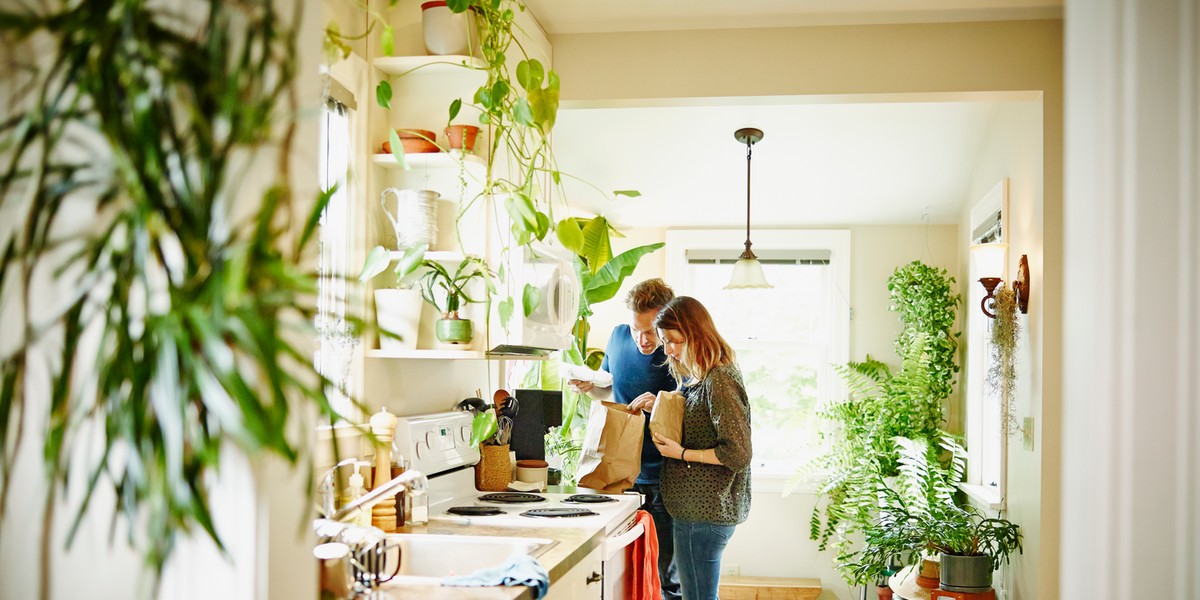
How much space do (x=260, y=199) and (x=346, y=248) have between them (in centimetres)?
178

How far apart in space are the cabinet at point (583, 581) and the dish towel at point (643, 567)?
0.49 metres

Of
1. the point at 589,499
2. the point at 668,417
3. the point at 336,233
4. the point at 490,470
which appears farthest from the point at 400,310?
A: the point at 668,417

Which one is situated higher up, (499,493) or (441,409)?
(441,409)

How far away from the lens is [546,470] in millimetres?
3971

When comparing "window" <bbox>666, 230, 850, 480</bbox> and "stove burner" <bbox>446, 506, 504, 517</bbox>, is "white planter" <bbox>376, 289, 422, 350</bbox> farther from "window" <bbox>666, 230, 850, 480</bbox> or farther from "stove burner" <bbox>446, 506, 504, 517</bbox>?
"window" <bbox>666, 230, 850, 480</bbox>

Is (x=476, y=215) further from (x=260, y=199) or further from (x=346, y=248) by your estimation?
(x=260, y=199)

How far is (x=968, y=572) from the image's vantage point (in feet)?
13.6

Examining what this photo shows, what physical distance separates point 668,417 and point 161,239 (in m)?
2.63

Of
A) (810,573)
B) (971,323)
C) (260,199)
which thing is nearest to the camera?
(260,199)

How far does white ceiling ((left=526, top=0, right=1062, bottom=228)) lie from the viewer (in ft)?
16.2

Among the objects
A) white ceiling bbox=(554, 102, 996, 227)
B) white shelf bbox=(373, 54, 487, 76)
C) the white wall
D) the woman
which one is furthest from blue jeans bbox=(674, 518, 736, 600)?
the white wall

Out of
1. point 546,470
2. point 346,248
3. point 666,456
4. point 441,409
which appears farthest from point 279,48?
point 546,470

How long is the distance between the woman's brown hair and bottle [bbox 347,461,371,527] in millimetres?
1340

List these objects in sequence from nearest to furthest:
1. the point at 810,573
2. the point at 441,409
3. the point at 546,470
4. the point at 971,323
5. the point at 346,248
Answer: the point at 346,248, the point at 441,409, the point at 546,470, the point at 971,323, the point at 810,573
